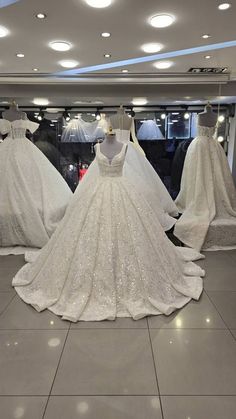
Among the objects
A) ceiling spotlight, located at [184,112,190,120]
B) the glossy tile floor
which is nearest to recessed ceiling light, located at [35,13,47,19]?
the glossy tile floor

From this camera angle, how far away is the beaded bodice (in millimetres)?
2512

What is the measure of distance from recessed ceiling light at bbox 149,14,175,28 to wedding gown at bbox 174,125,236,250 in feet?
6.32

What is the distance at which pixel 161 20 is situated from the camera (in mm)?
2221

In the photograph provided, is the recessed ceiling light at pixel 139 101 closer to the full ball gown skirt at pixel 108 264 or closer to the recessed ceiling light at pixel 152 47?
the recessed ceiling light at pixel 152 47

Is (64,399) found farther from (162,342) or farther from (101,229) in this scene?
(101,229)

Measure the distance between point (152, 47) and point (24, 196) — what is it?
228cm

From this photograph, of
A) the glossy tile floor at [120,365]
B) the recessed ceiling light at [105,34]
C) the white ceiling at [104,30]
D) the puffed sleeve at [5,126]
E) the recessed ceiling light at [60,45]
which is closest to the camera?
the glossy tile floor at [120,365]

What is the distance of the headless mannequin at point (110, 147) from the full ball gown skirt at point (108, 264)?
57 mm

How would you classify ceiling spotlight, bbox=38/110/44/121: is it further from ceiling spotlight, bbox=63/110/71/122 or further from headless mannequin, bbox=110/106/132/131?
headless mannequin, bbox=110/106/132/131

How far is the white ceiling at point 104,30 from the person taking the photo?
2.02 metres

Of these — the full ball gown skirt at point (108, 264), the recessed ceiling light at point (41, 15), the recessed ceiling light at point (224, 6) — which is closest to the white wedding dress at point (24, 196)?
the full ball gown skirt at point (108, 264)

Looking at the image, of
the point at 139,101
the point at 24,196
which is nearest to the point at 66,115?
the point at 139,101

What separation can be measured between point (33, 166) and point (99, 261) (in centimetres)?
205

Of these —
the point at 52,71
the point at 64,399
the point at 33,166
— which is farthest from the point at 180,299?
the point at 52,71
